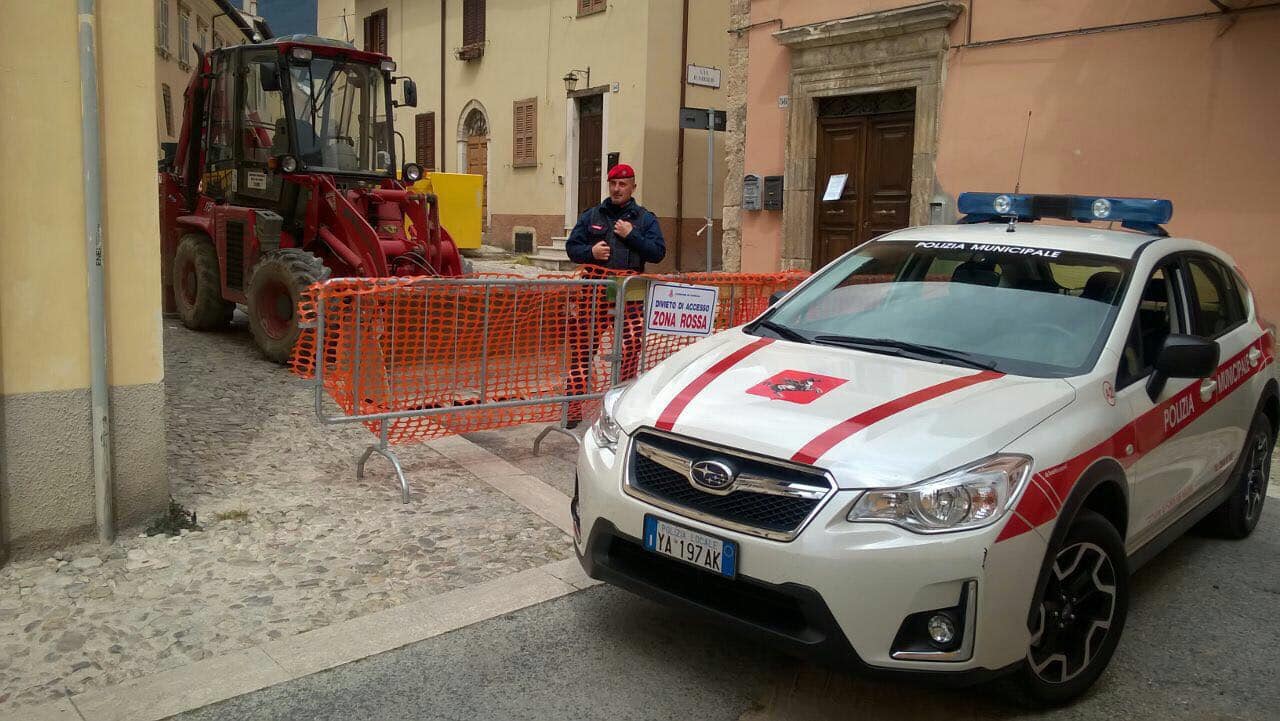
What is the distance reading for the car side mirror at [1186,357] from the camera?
3.66 meters

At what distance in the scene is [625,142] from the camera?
19312 millimetres

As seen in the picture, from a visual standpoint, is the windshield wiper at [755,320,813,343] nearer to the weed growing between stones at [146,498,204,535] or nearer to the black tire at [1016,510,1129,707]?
the black tire at [1016,510,1129,707]

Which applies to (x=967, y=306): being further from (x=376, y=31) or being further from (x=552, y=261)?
(x=376, y=31)

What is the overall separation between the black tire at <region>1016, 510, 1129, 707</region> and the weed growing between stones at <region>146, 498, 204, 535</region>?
142 inches

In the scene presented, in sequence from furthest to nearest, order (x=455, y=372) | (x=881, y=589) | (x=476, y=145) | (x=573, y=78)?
1. (x=476, y=145)
2. (x=573, y=78)
3. (x=455, y=372)
4. (x=881, y=589)

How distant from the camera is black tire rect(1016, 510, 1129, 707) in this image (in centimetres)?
Result: 318

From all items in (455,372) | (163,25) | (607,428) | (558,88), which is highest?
(163,25)

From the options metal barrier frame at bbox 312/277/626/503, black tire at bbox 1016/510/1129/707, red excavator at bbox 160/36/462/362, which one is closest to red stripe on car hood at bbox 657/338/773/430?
black tire at bbox 1016/510/1129/707

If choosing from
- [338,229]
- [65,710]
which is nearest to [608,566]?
[65,710]

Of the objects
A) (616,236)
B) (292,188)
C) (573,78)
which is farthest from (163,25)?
(616,236)

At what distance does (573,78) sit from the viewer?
20.2 meters

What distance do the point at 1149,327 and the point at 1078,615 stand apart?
134 centimetres

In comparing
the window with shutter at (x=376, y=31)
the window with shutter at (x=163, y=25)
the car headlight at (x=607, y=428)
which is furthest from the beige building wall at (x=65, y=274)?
the window with shutter at (x=163, y=25)

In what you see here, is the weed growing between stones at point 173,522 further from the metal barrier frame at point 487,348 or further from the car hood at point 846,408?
the car hood at point 846,408
